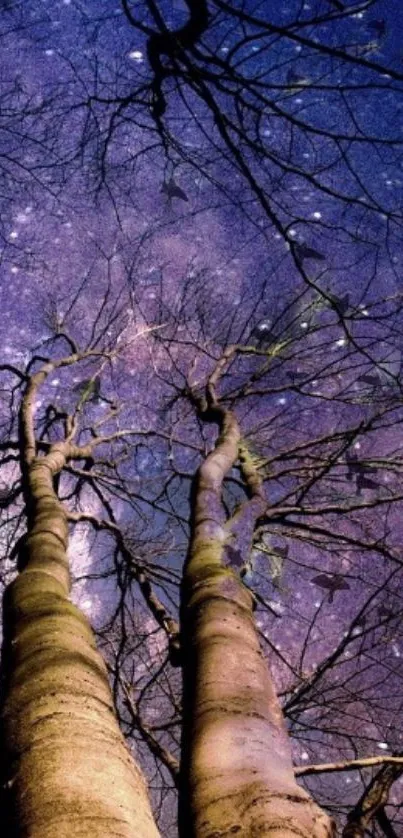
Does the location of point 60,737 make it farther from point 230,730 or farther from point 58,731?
point 230,730

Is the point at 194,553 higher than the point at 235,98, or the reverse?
the point at 235,98

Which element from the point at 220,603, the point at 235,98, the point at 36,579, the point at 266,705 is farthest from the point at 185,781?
the point at 235,98

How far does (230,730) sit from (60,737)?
1.56 feet

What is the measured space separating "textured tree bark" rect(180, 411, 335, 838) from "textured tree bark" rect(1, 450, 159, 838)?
16cm

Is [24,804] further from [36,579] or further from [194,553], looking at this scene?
[194,553]

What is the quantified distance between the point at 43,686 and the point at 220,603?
83cm

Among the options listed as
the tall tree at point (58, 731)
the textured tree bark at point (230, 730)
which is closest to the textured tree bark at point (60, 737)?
the tall tree at point (58, 731)

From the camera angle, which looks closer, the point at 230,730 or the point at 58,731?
the point at 58,731

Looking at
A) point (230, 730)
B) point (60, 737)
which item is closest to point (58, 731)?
point (60, 737)

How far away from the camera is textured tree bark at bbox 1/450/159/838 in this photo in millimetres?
1210

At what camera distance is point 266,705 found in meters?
1.82

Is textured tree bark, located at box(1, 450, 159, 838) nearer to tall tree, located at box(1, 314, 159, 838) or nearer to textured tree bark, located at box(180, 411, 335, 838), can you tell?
tall tree, located at box(1, 314, 159, 838)

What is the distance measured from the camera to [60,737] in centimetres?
143

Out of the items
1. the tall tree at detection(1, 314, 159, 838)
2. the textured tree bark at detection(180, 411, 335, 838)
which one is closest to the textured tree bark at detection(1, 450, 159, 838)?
the tall tree at detection(1, 314, 159, 838)
